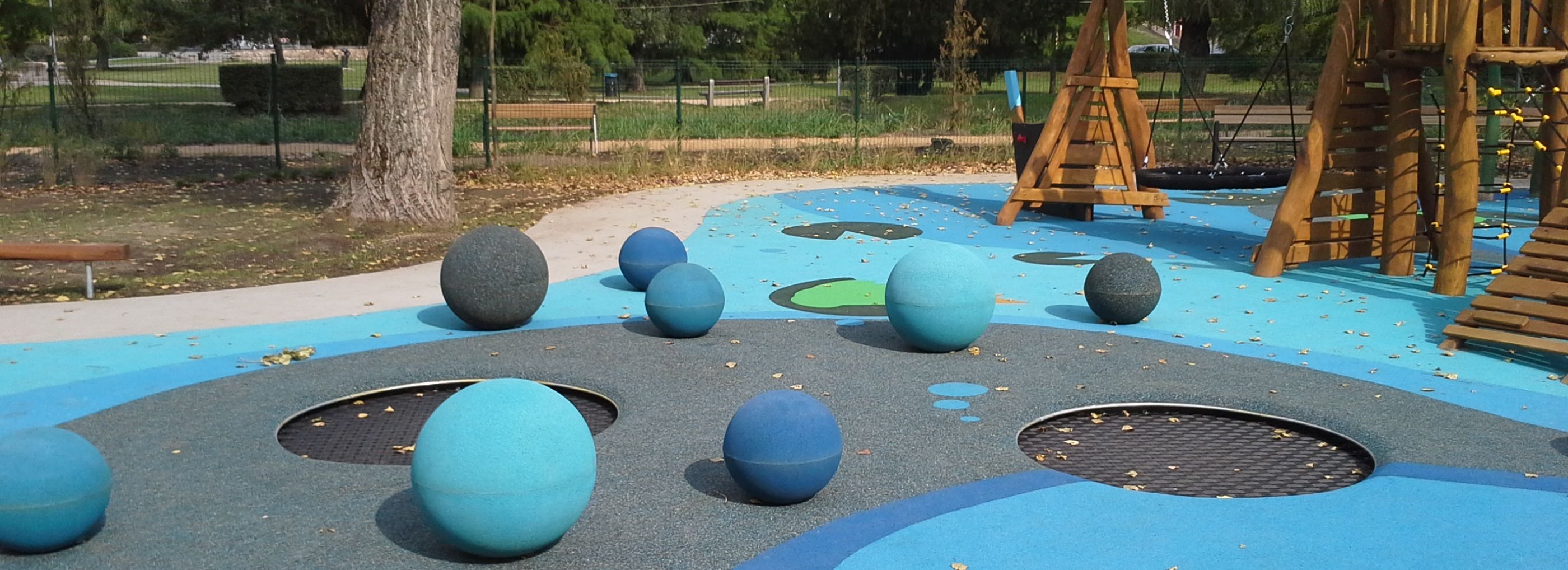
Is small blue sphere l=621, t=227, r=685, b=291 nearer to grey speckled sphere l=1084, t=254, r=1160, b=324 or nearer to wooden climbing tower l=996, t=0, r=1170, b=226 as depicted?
grey speckled sphere l=1084, t=254, r=1160, b=324

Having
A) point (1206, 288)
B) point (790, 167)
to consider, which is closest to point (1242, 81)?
point (790, 167)

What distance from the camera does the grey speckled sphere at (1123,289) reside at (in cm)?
898

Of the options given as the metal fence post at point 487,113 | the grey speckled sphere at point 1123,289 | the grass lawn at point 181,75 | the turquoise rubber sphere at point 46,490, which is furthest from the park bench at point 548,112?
the grass lawn at point 181,75

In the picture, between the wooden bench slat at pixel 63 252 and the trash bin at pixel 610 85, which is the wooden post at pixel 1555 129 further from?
the trash bin at pixel 610 85

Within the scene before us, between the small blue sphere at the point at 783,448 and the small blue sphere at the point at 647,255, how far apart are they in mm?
4972

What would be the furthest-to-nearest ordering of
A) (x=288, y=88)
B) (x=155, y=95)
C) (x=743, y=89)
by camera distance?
(x=743, y=89) < (x=155, y=95) < (x=288, y=88)

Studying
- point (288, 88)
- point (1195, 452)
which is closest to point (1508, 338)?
point (1195, 452)

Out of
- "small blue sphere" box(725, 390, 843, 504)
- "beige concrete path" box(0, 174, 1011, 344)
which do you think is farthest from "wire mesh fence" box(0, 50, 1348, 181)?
"small blue sphere" box(725, 390, 843, 504)

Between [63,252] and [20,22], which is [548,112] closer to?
[20,22]

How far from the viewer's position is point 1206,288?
10.6m

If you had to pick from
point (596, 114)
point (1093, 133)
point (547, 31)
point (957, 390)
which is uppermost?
point (547, 31)

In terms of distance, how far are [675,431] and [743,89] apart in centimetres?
2924

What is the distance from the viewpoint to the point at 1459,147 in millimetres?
9930

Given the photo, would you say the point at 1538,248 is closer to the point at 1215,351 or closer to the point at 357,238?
the point at 1215,351
